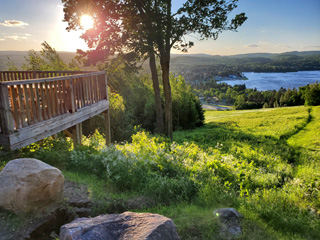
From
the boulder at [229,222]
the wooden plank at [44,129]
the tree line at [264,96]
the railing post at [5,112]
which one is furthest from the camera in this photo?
the tree line at [264,96]

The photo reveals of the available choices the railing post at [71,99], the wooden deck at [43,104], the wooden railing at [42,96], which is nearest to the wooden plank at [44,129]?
the wooden deck at [43,104]

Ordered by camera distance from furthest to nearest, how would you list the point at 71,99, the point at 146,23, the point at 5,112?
the point at 146,23 < the point at 71,99 < the point at 5,112

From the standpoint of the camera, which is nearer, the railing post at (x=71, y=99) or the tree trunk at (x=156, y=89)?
the railing post at (x=71, y=99)

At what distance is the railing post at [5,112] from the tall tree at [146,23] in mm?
9869

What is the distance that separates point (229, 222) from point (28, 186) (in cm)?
376

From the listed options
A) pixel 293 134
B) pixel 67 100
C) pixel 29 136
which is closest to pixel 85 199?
pixel 29 136

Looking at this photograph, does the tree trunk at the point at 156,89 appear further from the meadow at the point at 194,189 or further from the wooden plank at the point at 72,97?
the wooden plank at the point at 72,97

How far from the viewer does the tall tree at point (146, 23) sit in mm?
13555

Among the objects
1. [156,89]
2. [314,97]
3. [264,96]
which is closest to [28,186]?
[156,89]

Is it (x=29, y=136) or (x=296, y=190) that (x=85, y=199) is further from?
(x=296, y=190)

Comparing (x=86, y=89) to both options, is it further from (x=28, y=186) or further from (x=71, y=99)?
(x=28, y=186)

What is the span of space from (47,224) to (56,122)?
319 cm

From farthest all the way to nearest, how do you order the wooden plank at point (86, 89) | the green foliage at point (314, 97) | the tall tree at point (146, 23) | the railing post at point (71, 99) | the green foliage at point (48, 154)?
the green foliage at point (314, 97), the tall tree at point (146, 23), the wooden plank at point (86, 89), the railing post at point (71, 99), the green foliage at point (48, 154)

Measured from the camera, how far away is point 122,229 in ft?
8.89
